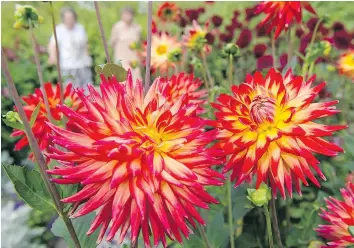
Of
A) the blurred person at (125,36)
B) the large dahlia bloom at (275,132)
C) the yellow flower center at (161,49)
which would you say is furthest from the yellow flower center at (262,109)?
the blurred person at (125,36)

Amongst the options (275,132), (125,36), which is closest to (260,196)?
(275,132)

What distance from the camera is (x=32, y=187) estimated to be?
28.0 inches

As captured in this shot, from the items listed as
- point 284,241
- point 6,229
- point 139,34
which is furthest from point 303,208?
point 139,34

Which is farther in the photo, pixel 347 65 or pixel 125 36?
pixel 125 36

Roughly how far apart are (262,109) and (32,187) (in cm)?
34

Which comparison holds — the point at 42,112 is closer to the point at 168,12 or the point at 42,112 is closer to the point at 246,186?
the point at 246,186

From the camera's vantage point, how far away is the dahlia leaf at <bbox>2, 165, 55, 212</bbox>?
699mm

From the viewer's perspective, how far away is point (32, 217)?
6.62ft

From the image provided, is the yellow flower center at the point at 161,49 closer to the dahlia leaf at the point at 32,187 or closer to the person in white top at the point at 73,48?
the dahlia leaf at the point at 32,187

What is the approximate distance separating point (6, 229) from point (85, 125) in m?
1.15

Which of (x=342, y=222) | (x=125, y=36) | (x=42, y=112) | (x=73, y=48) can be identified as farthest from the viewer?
(x=125, y=36)

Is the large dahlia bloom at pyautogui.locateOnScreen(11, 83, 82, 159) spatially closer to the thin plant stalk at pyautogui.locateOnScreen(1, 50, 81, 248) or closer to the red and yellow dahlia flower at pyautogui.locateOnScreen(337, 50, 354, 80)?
the thin plant stalk at pyautogui.locateOnScreen(1, 50, 81, 248)

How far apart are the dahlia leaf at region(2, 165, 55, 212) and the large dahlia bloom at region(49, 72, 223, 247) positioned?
0.08 metres

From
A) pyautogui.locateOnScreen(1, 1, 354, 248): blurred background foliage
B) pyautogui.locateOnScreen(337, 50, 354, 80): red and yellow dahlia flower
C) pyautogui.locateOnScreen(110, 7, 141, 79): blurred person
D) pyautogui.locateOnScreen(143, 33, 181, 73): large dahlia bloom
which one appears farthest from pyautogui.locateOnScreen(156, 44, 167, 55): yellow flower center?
pyautogui.locateOnScreen(110, 7, 141, 79): blurred person
